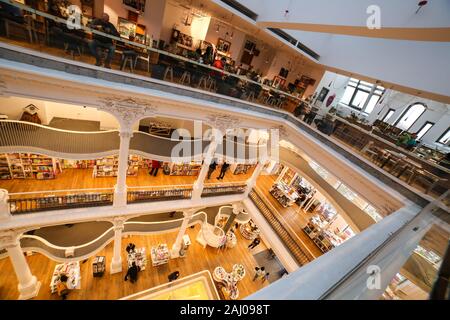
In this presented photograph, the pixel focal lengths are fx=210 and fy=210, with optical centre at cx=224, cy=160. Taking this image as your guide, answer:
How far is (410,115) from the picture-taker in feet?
42.4

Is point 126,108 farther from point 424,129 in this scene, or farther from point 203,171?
point 424,129

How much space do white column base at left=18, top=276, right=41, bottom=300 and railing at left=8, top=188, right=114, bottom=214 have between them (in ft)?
9.60

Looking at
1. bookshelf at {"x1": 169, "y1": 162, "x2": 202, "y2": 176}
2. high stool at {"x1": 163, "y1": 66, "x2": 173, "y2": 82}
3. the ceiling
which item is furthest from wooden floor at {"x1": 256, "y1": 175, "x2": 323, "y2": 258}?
high stool at {"x1": 163, "y1": 66, "x2": 173, "y2": 82}

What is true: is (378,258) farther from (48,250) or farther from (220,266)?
(220,266)

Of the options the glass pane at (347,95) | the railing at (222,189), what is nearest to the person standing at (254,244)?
the railing at (222,189)

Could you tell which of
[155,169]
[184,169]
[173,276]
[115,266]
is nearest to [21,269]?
[115,266]

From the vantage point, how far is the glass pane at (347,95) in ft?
52.5

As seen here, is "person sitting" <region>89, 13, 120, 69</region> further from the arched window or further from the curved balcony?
the arched window

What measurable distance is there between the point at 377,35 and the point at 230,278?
10110 mm

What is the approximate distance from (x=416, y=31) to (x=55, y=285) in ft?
37.9

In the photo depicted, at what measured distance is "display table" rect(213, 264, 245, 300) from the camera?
946 centimetres

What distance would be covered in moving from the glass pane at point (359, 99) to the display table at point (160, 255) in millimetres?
16218

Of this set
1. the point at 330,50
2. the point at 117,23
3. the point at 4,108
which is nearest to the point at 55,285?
the point at 4,108

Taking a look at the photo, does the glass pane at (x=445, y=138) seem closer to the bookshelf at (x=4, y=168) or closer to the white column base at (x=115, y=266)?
the white column base at (x=115, y=266)
